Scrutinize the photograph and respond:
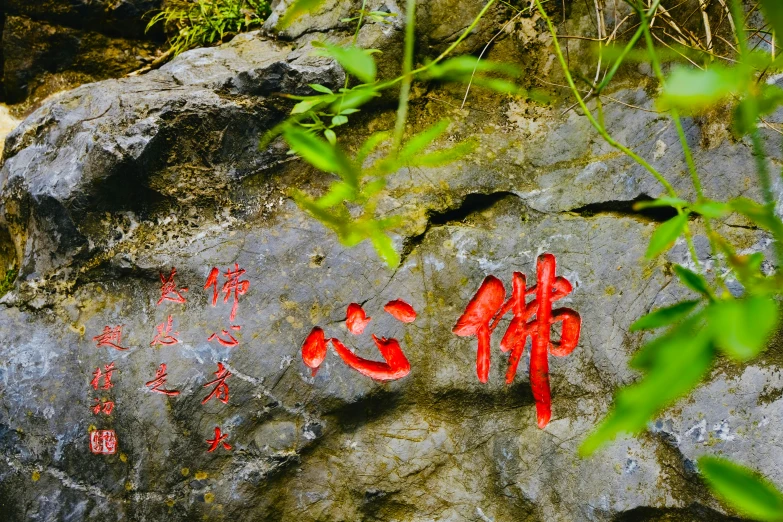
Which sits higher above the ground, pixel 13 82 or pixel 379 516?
pixel 13 82

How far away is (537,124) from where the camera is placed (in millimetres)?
2910

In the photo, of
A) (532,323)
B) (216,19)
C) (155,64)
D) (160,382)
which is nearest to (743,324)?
(532,323)

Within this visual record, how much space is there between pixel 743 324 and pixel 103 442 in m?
2.87

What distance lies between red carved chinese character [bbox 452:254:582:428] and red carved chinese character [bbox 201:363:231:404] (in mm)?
1020

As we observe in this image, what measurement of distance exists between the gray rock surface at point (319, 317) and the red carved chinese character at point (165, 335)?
3 centimetres

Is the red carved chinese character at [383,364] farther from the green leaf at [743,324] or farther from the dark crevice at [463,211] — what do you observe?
the green leaf at [743,324]

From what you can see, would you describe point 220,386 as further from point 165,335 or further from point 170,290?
point 170,290

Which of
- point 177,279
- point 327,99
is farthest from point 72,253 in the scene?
point 327,99

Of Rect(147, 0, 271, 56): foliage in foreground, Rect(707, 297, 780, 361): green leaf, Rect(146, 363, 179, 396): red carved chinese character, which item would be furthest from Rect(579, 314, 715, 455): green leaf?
Rect(147, 0, 271, 56): foliage in foreground

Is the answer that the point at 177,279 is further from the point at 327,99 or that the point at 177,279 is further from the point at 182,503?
the point at 327,99

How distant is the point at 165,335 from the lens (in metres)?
2.82

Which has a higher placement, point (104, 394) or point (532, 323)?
point (532, 323)

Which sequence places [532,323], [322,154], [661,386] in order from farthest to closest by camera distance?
1. [532,323]
2. [322,154]
3. [661,386]

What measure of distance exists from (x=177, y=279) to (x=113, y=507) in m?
1.01
